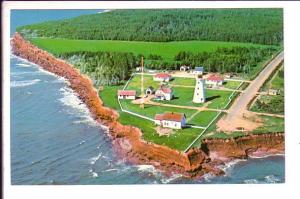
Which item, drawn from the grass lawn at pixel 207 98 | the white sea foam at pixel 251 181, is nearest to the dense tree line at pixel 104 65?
the grass lawn at pixel 207 98

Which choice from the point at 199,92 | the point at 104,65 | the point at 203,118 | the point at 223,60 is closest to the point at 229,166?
the point at 203,118

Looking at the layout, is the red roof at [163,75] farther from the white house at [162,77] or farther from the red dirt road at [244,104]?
the red dirt road at [244,104]

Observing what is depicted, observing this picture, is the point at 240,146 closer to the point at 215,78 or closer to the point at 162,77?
the point at 215,78

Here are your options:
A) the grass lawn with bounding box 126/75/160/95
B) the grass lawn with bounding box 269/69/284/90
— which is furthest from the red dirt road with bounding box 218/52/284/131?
the grass lawn with bounding box 126/75/160/95

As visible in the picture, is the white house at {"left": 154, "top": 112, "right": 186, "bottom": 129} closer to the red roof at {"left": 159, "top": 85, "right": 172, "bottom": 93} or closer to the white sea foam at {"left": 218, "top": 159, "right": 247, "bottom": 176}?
the red roof at {"left": 159, "top": 85, "right": 172, "bottom": 93}

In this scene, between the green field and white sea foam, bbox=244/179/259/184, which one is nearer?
white sea foam, bbox=244/179/259/184

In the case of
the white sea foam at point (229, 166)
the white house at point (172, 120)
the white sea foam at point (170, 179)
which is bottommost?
the white sea foam at point (170, 179)
